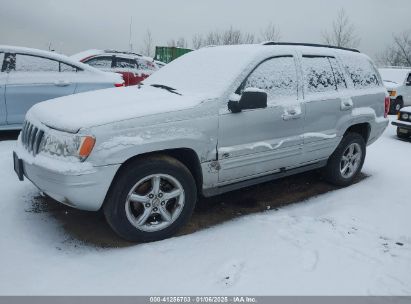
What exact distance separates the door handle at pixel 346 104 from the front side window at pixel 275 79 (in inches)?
32.8

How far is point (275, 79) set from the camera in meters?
3.99

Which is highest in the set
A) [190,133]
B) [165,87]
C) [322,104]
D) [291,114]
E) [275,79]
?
[275,79]

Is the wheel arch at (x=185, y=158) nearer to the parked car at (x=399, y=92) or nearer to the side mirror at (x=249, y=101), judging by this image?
the side mirror at (x=249, y=101)

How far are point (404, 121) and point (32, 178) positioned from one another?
8.76 meters

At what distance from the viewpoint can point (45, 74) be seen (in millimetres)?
6383

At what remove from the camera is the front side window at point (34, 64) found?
6262 millimetres

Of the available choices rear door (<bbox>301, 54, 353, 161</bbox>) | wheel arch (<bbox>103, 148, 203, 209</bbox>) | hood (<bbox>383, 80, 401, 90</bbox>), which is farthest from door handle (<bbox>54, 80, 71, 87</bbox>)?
hood (<bbox>383, 80, 401, 90</bbox>)

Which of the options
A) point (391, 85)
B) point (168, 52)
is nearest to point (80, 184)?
point (391, 85)

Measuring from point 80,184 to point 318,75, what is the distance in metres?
2.99

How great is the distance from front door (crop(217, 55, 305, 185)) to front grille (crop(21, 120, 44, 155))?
5.25 feet

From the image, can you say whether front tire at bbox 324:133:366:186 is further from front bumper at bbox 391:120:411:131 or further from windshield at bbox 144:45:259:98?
front bumper at bbox 391:120:411:131

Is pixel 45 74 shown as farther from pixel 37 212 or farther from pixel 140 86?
pixel 37 212

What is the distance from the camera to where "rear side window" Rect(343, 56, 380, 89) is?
4831 millimetres

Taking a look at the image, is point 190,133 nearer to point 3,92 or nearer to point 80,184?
point 80,184
